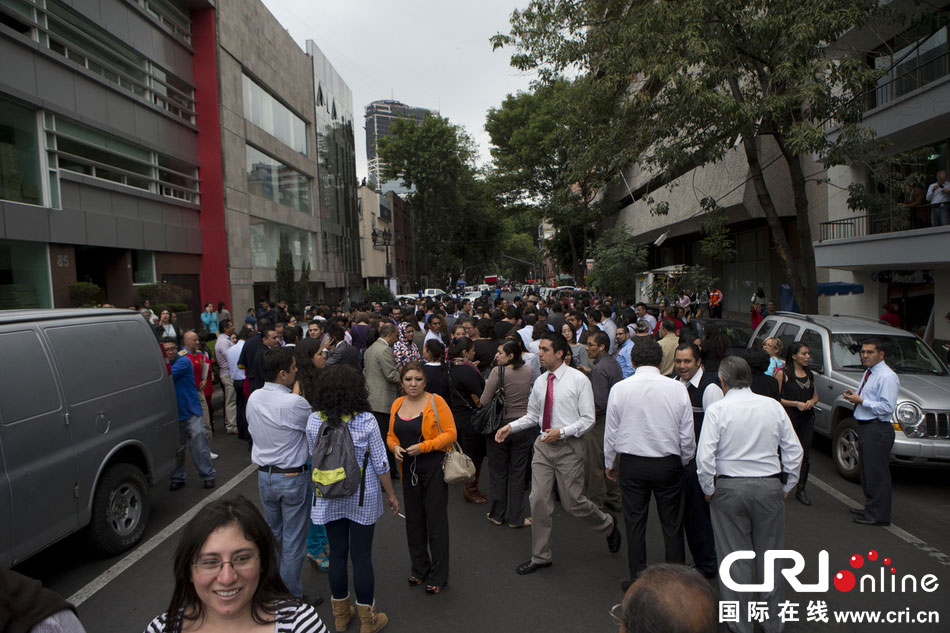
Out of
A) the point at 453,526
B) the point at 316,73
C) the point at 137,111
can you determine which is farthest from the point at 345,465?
the point at 316,73

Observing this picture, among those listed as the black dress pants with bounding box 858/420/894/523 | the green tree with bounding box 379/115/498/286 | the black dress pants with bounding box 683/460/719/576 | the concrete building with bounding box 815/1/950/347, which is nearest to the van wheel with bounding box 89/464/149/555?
the black dress pants with bounding box 683/460/719/576

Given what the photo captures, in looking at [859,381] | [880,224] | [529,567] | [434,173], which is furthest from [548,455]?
[434,173]

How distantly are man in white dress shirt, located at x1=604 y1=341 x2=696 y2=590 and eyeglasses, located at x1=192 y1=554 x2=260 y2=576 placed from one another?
300cm

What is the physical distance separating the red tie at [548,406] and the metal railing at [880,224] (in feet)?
38.3

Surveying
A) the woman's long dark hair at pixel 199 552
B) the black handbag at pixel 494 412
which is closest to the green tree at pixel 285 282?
the black handbag at pixel 494 412

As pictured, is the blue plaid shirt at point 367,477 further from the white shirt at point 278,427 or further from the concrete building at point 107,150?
the concrete building at point 107,150

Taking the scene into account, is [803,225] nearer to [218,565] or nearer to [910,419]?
[910,419]

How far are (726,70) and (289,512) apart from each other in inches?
450

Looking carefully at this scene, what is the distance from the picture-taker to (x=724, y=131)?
12648 millimetres

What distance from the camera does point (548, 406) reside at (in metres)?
4.84

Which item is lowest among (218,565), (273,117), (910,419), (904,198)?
(910,419)

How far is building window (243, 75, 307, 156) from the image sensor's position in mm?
24359

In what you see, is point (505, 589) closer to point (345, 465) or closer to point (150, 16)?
point (345, 465)

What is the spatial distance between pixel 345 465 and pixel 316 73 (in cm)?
3350
